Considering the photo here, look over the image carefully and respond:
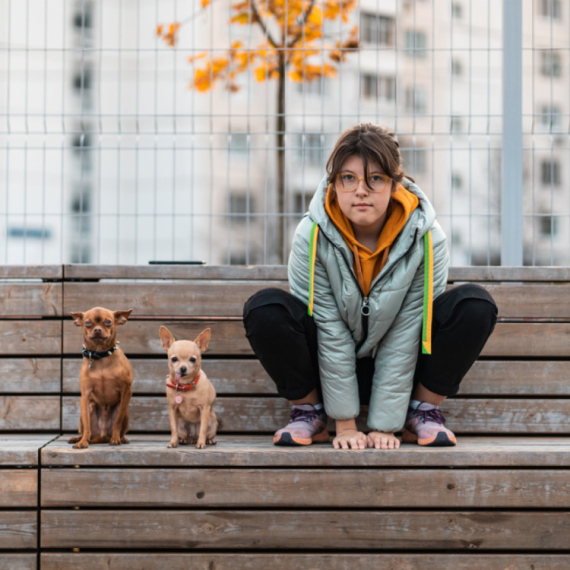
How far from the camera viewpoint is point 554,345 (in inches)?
112

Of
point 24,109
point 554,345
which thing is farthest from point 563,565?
point 24,109

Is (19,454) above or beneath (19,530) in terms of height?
above

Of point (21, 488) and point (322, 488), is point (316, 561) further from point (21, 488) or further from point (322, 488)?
point (21, 488)

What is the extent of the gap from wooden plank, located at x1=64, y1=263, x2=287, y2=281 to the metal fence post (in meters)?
1.19

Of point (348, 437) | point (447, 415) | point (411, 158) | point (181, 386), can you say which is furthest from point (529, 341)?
point (181, 386)

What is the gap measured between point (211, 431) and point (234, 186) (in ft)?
4.69

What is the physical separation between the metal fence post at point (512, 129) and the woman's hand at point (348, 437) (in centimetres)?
122

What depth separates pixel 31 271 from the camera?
9.57ft

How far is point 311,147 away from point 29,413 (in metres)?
1.71

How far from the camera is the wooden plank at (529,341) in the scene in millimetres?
2857

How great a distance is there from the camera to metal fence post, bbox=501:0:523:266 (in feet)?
10.4

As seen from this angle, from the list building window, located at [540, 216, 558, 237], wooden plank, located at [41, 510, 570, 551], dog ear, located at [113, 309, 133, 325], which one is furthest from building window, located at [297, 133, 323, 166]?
wooden plank, located at [41, 510, 570, 551]

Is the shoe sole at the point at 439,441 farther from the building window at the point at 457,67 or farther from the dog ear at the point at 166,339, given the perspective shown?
the building window at the point at 457,67

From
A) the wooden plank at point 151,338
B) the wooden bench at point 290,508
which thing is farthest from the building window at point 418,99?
the wooden bench at point 290,508
